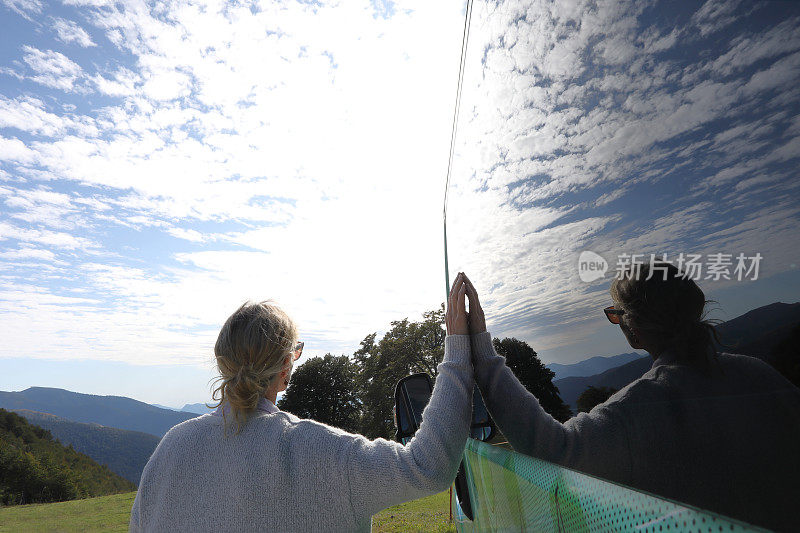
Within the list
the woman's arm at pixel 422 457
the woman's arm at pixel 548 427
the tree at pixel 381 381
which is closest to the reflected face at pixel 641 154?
the woman's arm at pixel 548 427

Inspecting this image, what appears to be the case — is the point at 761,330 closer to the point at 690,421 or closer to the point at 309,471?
the point at 690,421

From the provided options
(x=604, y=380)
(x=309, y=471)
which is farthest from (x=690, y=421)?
(x=309, y=471)

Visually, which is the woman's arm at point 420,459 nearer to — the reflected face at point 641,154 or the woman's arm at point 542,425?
the woman's arm at point 542,425

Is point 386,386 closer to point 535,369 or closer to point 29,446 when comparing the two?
point 535,369

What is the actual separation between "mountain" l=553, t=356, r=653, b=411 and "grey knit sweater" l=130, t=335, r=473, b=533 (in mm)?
378

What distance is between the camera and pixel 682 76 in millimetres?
692

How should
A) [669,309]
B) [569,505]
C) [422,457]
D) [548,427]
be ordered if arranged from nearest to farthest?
[669,309], [569,505], [548,427], [422,457]

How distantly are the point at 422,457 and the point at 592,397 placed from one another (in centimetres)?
60

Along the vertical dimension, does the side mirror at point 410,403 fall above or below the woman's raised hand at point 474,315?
below

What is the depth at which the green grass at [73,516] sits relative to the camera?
2139 cm

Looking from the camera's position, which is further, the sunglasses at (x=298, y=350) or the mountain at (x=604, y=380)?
the sunglasses at (x=298, y=350)

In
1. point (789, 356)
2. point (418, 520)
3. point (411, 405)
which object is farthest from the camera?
point (418, 520)

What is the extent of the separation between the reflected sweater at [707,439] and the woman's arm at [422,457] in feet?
1.40

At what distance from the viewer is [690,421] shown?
2.34 ft
